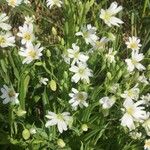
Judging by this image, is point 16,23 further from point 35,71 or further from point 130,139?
point 130,139

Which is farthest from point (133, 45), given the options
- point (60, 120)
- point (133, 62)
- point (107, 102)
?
point (60, 120)

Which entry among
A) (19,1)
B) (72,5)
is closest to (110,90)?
(72,5)

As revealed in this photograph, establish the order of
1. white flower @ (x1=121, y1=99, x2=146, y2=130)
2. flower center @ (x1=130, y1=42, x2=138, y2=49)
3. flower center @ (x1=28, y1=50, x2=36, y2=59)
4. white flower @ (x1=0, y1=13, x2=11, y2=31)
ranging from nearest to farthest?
1. white flower @ (x1=121, y1=99, x2=146, y2=130)
2. flower center @ (x1=28, y1=50, x2=36, y2=59)
3. white flower @ (x1=0, y1=13, x2=11, y2=31)
4. flower center @ (x1=130, y1=42, x2=138, y2=49)

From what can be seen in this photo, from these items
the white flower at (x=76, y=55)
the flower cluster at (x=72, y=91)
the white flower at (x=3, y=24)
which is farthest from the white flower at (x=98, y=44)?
the white flower at (x=3, y=24)

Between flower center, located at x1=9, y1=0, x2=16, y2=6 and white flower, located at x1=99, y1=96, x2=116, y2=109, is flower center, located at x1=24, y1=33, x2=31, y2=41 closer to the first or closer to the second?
flower center, located at x1=9, y1=0, x2=16, y2=6

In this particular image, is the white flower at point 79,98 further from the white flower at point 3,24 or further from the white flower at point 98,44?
the white flower at point 3,24

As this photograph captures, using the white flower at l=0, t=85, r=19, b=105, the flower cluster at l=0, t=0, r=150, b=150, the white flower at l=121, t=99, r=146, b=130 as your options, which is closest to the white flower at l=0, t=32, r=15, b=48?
the flower cluster at l=0, t=0, r=150, b=150

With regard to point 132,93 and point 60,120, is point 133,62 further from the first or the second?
point 60,120
